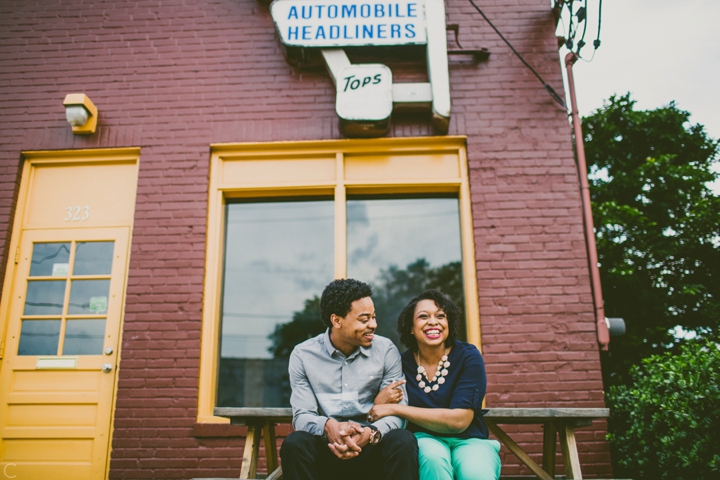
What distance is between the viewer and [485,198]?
459 cm

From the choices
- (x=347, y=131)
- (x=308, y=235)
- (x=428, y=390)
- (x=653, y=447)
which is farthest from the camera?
(x=308, y=235)

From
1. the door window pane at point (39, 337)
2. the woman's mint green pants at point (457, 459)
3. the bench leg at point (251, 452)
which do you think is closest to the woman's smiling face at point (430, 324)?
the woman's mint green pants at point (457, 459)

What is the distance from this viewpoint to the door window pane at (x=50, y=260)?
4758 mm

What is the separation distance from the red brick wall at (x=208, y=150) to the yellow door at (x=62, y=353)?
0.23 meters

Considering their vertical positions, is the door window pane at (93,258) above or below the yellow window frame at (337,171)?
below

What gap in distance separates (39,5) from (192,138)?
2403mm

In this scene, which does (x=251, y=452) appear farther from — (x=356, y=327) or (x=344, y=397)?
(x=356, y=327)

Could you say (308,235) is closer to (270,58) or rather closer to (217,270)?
(217,270)

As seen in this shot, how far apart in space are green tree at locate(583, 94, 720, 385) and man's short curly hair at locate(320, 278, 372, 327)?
4.16 meters

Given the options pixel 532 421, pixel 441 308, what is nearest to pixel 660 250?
pixel 532 421

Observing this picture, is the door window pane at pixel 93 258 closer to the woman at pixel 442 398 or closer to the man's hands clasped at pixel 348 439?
the woman at pixel 442 398

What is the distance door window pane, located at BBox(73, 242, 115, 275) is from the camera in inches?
187

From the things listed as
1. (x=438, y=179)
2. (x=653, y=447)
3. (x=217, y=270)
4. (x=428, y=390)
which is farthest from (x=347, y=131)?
(x=653, y=447)

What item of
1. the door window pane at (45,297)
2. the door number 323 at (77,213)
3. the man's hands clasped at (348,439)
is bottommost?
the man's hands clasped at (348,439)
